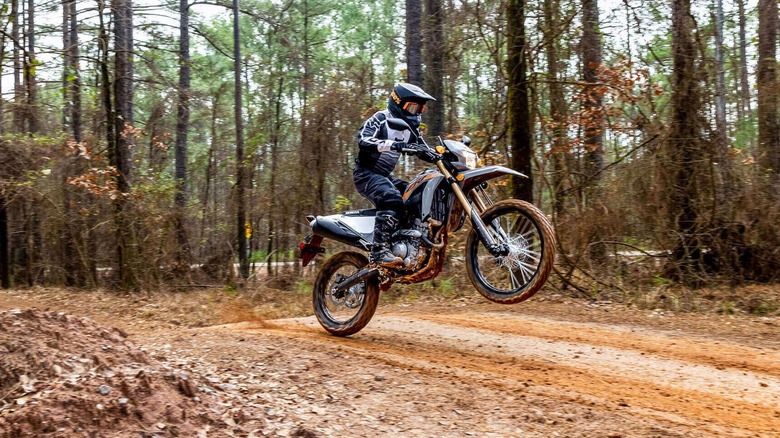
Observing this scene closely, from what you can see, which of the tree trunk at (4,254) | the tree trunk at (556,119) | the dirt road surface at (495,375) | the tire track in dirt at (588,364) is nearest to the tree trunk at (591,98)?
the tree trunk at (556,119)

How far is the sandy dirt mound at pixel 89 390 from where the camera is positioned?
156 inches

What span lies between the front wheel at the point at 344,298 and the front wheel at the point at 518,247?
1270 mm

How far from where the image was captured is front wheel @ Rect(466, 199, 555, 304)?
595cm

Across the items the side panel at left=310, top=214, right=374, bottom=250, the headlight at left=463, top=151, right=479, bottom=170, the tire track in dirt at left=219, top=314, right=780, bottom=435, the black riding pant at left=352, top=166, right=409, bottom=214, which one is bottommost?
the tire track in dirt at left=219, top=314, right=780, bottom=435

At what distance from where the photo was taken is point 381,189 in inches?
275

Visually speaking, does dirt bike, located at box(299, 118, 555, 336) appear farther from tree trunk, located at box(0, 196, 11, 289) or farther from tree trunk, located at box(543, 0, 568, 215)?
tree trunk, located at box(0, 196, 11, 289)

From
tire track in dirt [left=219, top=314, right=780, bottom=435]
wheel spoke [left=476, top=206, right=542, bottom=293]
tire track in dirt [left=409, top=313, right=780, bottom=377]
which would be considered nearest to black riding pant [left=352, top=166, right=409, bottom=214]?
wheel spoke [left=476, top=206, right=542, bottom=293]

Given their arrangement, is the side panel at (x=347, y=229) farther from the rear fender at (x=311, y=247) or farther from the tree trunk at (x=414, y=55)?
the tree trunk at (x=414, y=55)

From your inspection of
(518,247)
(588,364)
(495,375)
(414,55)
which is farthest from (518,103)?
(495,375)

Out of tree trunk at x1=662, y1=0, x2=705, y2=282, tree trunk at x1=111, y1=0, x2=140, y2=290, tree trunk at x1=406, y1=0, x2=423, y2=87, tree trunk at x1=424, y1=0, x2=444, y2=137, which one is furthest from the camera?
tree trunk at x1=424, y1=0, x2=444, y2=137

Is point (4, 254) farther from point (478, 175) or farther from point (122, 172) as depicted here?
point (478, 175)

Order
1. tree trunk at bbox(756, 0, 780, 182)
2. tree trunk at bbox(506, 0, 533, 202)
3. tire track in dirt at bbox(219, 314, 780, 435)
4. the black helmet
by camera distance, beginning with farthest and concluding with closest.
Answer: tree trunk at bbox(756, 0, 780, 182), tree trunk at bbox(506, 0, 533, 202), the black helmet, tire track in dirt at bbox(219, 314, 780, 435)

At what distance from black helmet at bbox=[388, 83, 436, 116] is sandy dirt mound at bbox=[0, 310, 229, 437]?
11.3ft

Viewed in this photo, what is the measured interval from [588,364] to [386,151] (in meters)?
2.81
